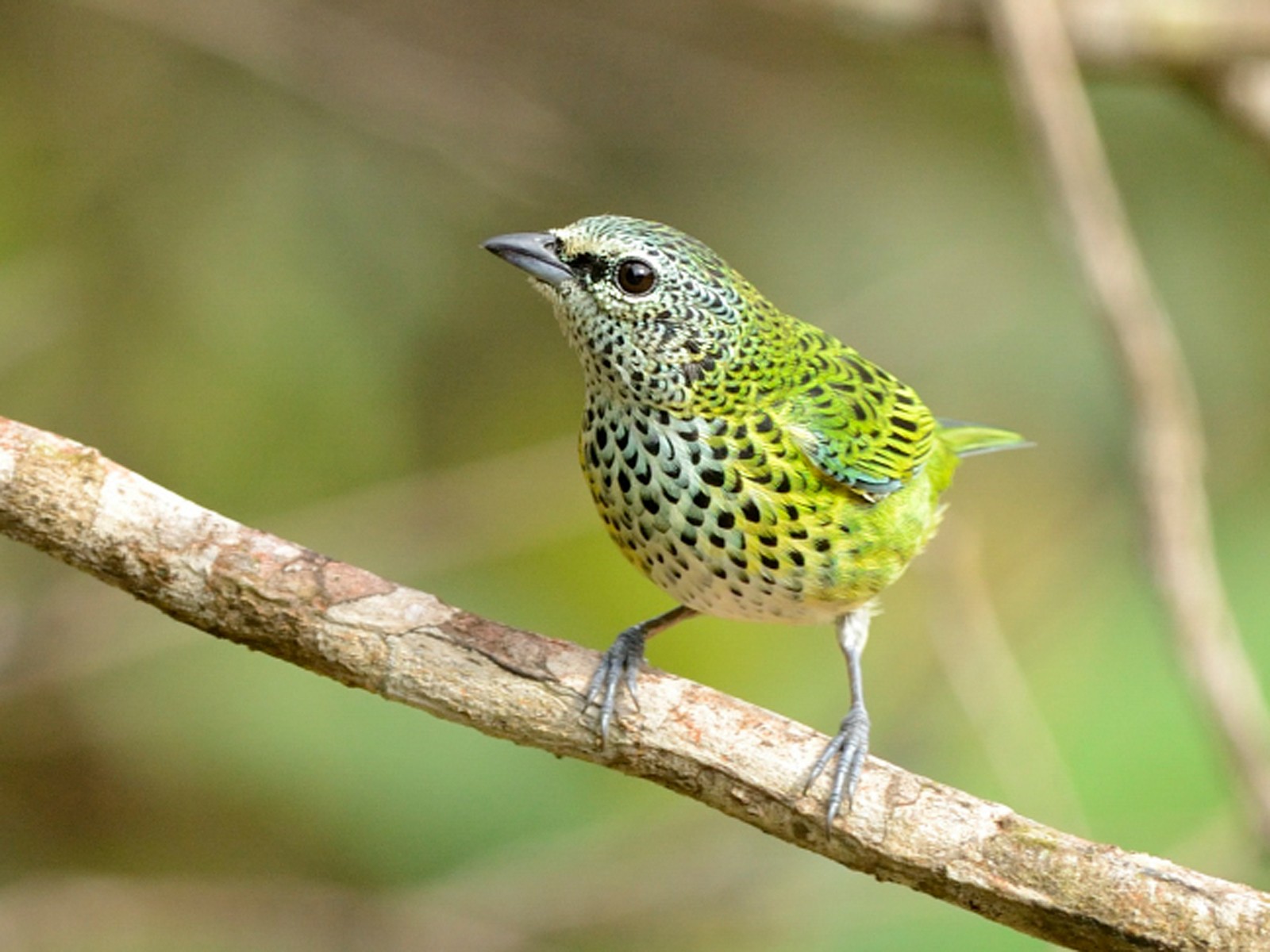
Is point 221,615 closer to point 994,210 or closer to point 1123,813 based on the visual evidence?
point 1123,813

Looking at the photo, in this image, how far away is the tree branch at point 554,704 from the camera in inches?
108

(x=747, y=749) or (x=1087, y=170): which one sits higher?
(x=1087, y=170)

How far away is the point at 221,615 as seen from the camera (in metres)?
2.92

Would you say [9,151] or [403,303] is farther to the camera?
[403,303]

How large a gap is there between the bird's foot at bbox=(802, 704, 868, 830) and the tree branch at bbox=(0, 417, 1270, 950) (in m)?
0.02

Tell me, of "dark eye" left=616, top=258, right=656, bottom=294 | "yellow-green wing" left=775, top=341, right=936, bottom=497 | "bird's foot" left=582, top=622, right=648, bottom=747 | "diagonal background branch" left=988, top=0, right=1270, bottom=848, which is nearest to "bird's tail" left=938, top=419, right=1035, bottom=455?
"yellow-green wing" left=775, top=341, right=936, bottom=497

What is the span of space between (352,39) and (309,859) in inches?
153

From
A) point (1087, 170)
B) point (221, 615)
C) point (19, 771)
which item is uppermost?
point (1087, 170)

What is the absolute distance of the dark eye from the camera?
345cm

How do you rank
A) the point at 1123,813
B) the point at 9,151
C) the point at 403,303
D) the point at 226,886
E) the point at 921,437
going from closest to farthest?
the point at 921,437
the point at 1123,813
the point at 226,886
the point at 9,151
the point at 403,303

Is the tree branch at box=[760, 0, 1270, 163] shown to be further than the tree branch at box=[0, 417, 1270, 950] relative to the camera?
Yes

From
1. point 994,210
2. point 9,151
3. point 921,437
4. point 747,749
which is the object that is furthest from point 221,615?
point 994,210

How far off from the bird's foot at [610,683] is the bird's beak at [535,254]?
2.88 ft

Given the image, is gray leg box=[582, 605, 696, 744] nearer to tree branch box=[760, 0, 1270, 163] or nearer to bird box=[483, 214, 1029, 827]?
bird box=[483, 214, 1029, 827]
